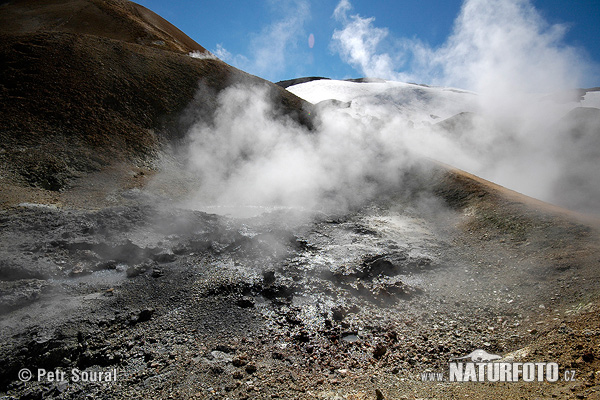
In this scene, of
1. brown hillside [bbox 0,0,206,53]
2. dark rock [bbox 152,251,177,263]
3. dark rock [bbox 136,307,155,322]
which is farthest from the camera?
brown hillside [bbox 0,0,206,53]

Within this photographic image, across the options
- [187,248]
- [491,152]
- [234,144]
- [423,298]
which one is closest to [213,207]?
[187,248]

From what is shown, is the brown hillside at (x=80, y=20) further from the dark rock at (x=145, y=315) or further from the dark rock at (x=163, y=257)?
the dark rock at (x=145, y=315)

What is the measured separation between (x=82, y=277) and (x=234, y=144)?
9.11 metres

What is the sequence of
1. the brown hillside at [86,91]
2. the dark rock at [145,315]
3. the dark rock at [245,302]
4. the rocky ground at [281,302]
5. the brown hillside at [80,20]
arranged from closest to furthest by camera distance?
the rocky ground at [281,302], the dark rock at [145,315], the dark rock at [245,302], the brown hillside at [86,91], the brown hillside at [80,20]

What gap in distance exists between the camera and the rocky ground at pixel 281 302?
3.34 metres

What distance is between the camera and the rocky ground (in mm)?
3340

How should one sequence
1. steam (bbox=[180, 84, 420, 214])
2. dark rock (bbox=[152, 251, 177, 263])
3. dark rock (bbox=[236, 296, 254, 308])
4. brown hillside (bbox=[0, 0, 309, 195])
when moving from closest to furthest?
dark rock (bbox=[236, 296, 254, 308]), dark rock (bbox=[152, 251, 177, 263]), brown hillside (bbox=[0, 0, 309, 195]), steam (bbox=[180, 84, 420, 214])

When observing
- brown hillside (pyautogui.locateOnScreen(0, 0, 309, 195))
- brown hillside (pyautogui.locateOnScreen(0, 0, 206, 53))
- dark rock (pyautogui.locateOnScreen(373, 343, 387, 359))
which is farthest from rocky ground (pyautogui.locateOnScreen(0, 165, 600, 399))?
brown hillside (pyautogui.locateOnScreen(0, 0, 206, 53))

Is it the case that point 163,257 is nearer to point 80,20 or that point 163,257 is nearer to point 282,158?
point 282,158

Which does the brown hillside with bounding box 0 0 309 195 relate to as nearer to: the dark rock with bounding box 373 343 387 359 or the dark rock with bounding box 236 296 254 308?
the dark rock with bounding box 236 296 254 308

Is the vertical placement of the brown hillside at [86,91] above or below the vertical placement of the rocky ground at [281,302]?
above

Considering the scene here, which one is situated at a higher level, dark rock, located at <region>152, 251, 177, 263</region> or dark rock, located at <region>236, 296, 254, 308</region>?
dark rock, located at <region>152, 251, 177, 263</region>

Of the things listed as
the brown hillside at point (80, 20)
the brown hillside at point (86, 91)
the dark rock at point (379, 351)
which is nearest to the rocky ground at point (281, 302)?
the dark rock at point (379, 351)

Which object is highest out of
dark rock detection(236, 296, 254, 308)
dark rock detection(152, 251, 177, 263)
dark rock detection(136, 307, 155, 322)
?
dark rock detection(152, 251, 177, 263)
